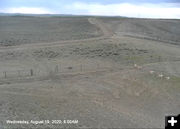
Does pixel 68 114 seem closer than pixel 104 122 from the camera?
No

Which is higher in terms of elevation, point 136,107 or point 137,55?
point 137,55

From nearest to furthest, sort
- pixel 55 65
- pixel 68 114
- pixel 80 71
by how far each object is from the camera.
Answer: pixel 68 114
pixel 80 71
pixel 55 65

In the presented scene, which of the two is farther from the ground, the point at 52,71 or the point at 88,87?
the point at 52,71

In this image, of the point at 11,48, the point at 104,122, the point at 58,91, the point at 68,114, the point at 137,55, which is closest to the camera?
the point at 104,122

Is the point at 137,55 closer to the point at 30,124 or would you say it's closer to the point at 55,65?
the point at 55,65

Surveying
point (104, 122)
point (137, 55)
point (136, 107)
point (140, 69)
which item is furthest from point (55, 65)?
point (104, 122)

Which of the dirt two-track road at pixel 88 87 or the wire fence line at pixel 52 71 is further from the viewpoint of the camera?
the wire fence line at pixel 52 71

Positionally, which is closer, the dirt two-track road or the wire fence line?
the dirt two-track road

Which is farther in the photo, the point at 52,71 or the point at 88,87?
the point at 52,71
